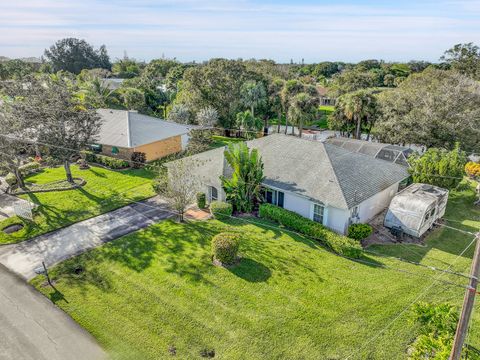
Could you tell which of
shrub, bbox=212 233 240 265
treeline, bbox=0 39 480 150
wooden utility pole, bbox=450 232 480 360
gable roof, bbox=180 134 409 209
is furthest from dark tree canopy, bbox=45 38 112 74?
wooden utility pole, bbox=450 232 480 360

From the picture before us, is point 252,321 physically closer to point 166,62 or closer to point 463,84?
point 463,84

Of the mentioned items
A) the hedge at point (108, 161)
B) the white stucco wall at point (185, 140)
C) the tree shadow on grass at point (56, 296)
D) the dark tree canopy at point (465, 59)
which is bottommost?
the tree shadow on grass at point (56, 296)

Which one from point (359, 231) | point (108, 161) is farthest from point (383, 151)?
point (108, 161)

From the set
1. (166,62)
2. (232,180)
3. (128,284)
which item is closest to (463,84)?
(232,180)

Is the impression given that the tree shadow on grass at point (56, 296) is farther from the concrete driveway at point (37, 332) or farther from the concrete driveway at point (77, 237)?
the concrete driveway at point (77, 237)

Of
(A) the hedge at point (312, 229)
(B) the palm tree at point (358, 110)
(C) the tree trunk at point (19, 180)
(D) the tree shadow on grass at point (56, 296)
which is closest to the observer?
(D) the tree shadow on grass at point (56, 296)

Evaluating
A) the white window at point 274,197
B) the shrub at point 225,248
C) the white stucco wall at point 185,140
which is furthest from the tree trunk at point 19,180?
the white window at point 274,197
